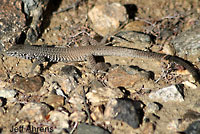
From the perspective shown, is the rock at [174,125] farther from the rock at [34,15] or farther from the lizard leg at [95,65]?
the rock at [34,15]

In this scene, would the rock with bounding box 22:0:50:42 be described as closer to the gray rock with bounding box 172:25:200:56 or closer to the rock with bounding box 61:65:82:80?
the rock with bounding box 61:65:82:80

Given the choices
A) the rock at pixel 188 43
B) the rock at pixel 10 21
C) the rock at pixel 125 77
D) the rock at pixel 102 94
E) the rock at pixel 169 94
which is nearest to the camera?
the rock at pixel 102 94

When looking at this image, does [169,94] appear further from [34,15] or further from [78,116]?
[34,15]

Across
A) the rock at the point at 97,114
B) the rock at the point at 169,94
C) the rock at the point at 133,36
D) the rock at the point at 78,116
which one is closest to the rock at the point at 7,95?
the rock at the point at 78,116

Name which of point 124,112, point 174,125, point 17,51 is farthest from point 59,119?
point 174,125

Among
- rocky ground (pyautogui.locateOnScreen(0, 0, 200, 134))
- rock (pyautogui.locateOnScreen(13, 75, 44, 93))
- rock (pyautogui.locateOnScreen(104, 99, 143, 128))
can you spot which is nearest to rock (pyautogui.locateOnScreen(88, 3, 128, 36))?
rocky ground (pyautogui.locateOnScreen(0, 0, 200, 134))

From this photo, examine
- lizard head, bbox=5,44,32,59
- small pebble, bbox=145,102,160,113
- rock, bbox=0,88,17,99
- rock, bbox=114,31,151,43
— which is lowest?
rock, bbox=0,88,17,99
